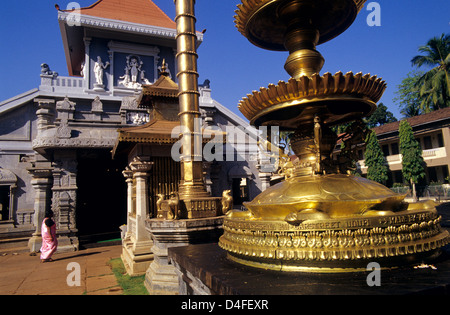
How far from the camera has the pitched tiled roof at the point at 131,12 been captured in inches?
652

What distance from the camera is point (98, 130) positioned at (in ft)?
41.9

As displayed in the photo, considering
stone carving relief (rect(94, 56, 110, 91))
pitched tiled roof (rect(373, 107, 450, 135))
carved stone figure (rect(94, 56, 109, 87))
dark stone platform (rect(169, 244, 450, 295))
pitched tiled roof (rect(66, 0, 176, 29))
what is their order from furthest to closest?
pitched tiled roof (rect(373, 107, 450, 135)) → pitched tiled roof (rect(66, 0, 176, 29)) → carved stone figure (rect(94, 56, 109, 87)) → stone carving relief (rect(94, 56, 110, 91)) → dark stone platform (rect(169, 244, 450, 295))

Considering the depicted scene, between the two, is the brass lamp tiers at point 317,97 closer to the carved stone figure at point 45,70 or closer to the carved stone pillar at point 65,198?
the carved stone pillar at point 65,198

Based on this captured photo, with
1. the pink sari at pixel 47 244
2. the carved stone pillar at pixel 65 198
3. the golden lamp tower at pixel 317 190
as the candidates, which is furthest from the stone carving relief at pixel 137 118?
the golden lamp tower at pixel 317 190

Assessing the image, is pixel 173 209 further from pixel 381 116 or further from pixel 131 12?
pixel 381 116

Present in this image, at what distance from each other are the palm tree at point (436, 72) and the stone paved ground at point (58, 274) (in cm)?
3278

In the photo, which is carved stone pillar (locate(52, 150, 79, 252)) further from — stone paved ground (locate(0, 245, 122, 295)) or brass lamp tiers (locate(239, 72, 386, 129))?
brass lamp tiers (locate(239, 72, 386, 129))

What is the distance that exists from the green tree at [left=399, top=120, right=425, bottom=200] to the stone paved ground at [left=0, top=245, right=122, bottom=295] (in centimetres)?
2314

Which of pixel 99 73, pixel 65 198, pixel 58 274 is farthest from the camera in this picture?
pixel 99 73

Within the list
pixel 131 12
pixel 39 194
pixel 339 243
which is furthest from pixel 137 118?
pixel 339 243

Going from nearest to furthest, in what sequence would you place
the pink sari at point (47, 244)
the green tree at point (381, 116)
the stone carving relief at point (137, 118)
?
1. the pink sari at point (47, 244)
2. the stone carving relief at point (137, 118)
3. the green tree at point (381, 116)

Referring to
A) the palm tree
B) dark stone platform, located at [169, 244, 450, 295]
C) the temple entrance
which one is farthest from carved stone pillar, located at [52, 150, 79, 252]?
the palm tree

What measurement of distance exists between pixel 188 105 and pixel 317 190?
13.0 feet

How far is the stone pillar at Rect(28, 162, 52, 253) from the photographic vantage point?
12.5m
